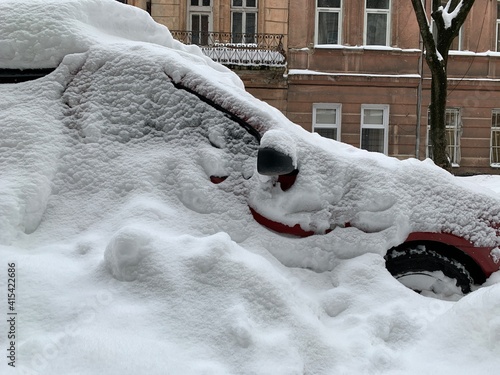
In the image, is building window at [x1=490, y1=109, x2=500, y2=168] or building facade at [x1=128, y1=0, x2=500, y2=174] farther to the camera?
building window at [x1=490, y1=109, x2=500, y2=168]

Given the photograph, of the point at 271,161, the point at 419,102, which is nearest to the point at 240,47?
the point at 419,102

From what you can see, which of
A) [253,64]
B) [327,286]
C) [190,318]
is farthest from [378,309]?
[253,64]

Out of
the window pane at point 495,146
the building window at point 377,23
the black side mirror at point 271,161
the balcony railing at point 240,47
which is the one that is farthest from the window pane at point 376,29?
the black side mirror at point 271,161

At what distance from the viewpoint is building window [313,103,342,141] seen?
18.3m

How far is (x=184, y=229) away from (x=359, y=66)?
16.2 meters

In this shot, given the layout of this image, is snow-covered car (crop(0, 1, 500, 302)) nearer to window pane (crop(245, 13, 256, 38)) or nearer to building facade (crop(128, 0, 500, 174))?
building facade (crop(128, 0, 500, 174))

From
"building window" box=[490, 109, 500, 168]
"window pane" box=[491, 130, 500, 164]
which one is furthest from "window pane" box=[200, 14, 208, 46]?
"window pane" box=[491, 130, 500, 164]

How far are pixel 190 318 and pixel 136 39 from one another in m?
2.55

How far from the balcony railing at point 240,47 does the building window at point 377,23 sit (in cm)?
293

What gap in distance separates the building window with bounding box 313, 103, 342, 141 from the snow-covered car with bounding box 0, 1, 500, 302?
14736 mm

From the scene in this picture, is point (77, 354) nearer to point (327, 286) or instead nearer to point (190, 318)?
point (190, 318)

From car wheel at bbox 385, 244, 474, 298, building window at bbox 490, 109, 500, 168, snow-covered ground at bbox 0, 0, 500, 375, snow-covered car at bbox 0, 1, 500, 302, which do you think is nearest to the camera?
snow-covered ground at bbox 0, 0, 500, 375

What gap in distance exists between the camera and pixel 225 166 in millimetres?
3406

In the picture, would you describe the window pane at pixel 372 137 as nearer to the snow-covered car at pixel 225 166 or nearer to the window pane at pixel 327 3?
the window pane at pixel 327 3
